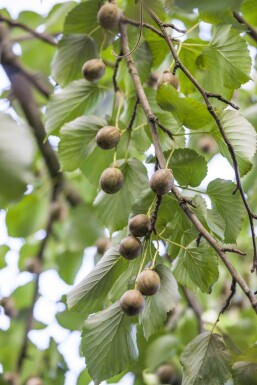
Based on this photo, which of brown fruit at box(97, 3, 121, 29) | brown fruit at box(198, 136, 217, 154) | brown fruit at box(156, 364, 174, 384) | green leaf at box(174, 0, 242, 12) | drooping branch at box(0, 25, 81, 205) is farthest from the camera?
brown fruit at box(198, 136, 217, 154)

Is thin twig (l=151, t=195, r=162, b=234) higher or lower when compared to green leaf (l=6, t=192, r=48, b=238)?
higher

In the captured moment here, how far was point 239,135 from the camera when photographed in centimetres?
90

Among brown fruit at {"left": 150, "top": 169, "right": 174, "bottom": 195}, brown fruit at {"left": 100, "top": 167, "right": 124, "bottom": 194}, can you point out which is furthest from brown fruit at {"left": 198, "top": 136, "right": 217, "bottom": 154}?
brown fruit at {"left": 150, "top": 169, "right": 174, "bottom": 195}

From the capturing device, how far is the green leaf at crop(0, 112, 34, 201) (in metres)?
0.53

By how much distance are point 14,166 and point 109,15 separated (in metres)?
0.64

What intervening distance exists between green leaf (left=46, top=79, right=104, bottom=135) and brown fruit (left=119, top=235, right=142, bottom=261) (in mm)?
366

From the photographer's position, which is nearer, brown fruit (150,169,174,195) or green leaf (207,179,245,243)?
brown fruit (150,169,174,195)

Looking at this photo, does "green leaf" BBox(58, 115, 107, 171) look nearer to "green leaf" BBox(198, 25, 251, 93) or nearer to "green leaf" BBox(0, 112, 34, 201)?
"green leaf" BBox(198, 25, 251, 93)

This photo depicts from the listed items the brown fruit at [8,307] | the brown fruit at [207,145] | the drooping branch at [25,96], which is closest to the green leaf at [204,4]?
the drooping branch at [25,96]

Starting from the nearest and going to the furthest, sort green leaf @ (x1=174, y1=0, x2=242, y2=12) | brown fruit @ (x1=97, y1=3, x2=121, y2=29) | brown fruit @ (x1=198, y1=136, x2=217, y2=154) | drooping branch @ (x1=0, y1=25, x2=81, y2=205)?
green leaf @ (x1=174, y1=0, x2=242, y2=12)
brown fruit @ (x1=97, y1=3, x2=121, y2=29)
drooping branch @ (x1=0, y1=25, x2=81, y2=205)
brown fruit @ (x1=198, y1=136, x2=217, y2=154)

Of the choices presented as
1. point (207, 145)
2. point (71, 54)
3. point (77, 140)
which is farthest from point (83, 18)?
point (207, 145)

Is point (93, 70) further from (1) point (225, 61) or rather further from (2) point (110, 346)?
(2) point (110, 346)

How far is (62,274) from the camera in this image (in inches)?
77.7

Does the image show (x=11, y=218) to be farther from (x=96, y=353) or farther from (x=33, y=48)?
(x=96, y=353)
